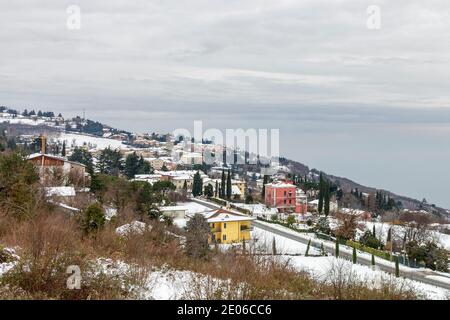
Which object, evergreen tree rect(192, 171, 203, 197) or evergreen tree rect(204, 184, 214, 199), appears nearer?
evergreen tree rect(192, 171, 203, 197)

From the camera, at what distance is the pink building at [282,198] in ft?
137

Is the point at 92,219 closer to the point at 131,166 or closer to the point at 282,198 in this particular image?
the point at 131,166

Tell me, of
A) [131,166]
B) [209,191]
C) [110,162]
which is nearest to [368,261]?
[209,191]

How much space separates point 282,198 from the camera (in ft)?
139

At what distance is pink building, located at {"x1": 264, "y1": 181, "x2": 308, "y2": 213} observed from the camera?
41844mm

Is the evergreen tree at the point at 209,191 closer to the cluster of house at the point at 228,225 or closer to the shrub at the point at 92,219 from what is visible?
the cluster of house at the point at 228,225

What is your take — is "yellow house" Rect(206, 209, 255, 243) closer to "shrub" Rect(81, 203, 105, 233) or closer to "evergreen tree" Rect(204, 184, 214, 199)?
"shrub" Rect(81, 203, 105, 233)

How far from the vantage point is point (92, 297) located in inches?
170

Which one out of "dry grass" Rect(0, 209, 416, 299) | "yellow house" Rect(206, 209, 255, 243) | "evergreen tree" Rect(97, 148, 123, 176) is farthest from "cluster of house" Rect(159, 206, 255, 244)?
"evergreen tree" Rect(97, 148, 123, 176)

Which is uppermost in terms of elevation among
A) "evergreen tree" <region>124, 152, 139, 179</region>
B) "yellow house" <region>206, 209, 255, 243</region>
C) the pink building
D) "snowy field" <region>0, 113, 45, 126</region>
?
"snowy field" <region>0, 113, 45, 126</region>

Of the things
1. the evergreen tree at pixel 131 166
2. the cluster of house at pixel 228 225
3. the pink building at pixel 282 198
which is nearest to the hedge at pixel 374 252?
the cluster of house at pixel 228 225
